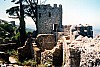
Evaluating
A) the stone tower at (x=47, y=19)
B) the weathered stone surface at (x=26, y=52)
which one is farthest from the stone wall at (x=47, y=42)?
the stone tower at (x=47, y=19)

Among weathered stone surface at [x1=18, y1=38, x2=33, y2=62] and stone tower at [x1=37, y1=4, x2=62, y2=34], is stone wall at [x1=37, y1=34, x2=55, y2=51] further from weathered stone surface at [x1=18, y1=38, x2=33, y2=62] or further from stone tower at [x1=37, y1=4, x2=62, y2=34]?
stone tower at [x1=37, y1=4, x2=62, y2=34]

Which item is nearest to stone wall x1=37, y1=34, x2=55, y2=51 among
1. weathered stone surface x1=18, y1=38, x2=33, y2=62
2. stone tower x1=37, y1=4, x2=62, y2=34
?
weathered stone surface x1=18, y1=38, x2=33, y2=62

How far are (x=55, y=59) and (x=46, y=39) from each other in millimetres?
5806

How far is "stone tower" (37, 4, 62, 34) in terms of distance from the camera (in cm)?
4200

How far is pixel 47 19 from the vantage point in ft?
138

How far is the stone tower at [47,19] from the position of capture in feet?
138

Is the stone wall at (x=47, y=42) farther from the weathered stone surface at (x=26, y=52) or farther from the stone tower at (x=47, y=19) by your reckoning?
the stone tower at (x=47, y=19)

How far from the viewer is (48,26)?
138 ft

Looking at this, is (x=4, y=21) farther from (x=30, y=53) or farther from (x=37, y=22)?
(x=30, y=53)

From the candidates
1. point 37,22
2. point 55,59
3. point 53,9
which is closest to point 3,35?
point 37,22

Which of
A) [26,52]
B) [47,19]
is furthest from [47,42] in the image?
[47,19]

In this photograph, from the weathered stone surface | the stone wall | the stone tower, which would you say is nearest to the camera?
the stone wall

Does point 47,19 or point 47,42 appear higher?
point 47,19

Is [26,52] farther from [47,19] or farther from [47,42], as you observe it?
[47,19]
